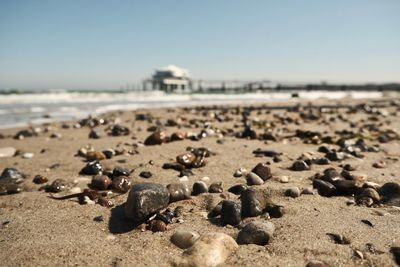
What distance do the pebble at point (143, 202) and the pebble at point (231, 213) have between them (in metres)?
0.44

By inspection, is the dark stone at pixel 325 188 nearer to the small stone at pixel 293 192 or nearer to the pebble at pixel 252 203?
the small stone at pixel 293 192

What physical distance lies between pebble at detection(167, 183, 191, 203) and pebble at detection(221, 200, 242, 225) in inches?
18.6

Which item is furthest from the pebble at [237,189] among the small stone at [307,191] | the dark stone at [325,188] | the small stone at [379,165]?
the small stone at [379,165]

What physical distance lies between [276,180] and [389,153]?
234cm

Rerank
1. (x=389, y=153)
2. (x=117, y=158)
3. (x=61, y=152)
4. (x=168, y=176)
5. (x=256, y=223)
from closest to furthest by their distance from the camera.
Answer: (x=256, y=223) < (x=168, y=176) < (x=117, y=158) < (x=389, y=153) < (x=61, y=152)

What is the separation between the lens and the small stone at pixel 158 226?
219 cm

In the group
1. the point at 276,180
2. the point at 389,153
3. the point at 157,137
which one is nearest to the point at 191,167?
the point at 276,180

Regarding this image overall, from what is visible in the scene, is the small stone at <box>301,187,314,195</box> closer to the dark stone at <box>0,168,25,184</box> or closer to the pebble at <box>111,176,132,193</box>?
the pebble at <box>111,176,132,193</box>

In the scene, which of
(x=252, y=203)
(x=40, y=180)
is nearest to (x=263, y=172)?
(x=252, y=203)

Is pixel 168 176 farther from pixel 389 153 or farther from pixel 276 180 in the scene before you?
pixel 389 153

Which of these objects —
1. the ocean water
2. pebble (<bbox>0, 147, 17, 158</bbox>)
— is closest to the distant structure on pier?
the ocean water

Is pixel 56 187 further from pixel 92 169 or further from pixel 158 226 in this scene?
pixel 158 226

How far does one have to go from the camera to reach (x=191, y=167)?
3760mm

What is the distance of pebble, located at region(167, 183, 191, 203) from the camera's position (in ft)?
8.77
